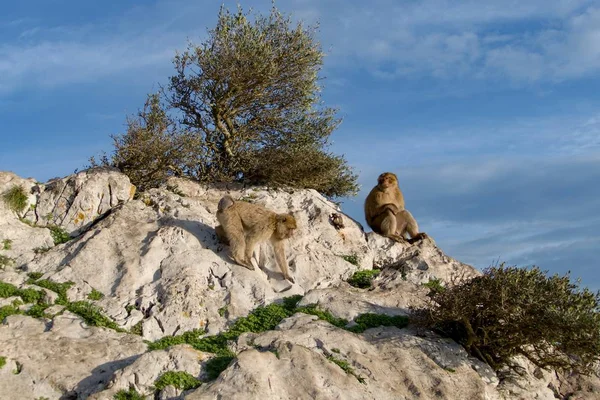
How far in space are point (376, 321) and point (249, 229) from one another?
3.58 meters

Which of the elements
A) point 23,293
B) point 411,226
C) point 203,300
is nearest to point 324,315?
point 203,300

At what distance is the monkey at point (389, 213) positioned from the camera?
1839cm

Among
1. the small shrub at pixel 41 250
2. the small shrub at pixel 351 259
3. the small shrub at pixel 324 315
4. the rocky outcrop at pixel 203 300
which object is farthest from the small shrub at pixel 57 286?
the small shrub at pixel 351 259

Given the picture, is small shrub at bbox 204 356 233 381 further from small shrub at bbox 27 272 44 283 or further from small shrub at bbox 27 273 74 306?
small shrub at bbox 27 272 44 283

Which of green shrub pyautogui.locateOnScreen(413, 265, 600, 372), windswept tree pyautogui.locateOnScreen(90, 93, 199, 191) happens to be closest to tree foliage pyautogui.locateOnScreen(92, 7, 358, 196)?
windswept tree pyautogui.locateOnScreen(90, 93, 199, 191)

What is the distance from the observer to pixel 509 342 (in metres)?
13.0

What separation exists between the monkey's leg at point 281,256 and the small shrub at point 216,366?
4407 millimetres

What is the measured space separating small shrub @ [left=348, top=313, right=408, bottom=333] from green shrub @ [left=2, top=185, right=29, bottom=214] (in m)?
8.84

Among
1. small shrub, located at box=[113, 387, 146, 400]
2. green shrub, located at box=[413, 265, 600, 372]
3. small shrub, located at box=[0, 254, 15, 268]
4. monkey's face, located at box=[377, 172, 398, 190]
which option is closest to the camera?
small shrub, located at box=[113, 387, 146, 400]

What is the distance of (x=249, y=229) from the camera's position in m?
15.1

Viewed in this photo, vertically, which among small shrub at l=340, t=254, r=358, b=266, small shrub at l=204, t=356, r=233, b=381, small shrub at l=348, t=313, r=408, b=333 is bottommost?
small shrub at l=204, t=356, r=233, b=381

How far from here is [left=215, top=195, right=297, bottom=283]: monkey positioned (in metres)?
14.9

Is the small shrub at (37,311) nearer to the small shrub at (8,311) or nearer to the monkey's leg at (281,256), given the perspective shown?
the small shrub at (8,311)

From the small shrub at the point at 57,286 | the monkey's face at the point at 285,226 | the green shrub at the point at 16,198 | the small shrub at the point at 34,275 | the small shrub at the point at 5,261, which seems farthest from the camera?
the green shrub at the point at 16,198
